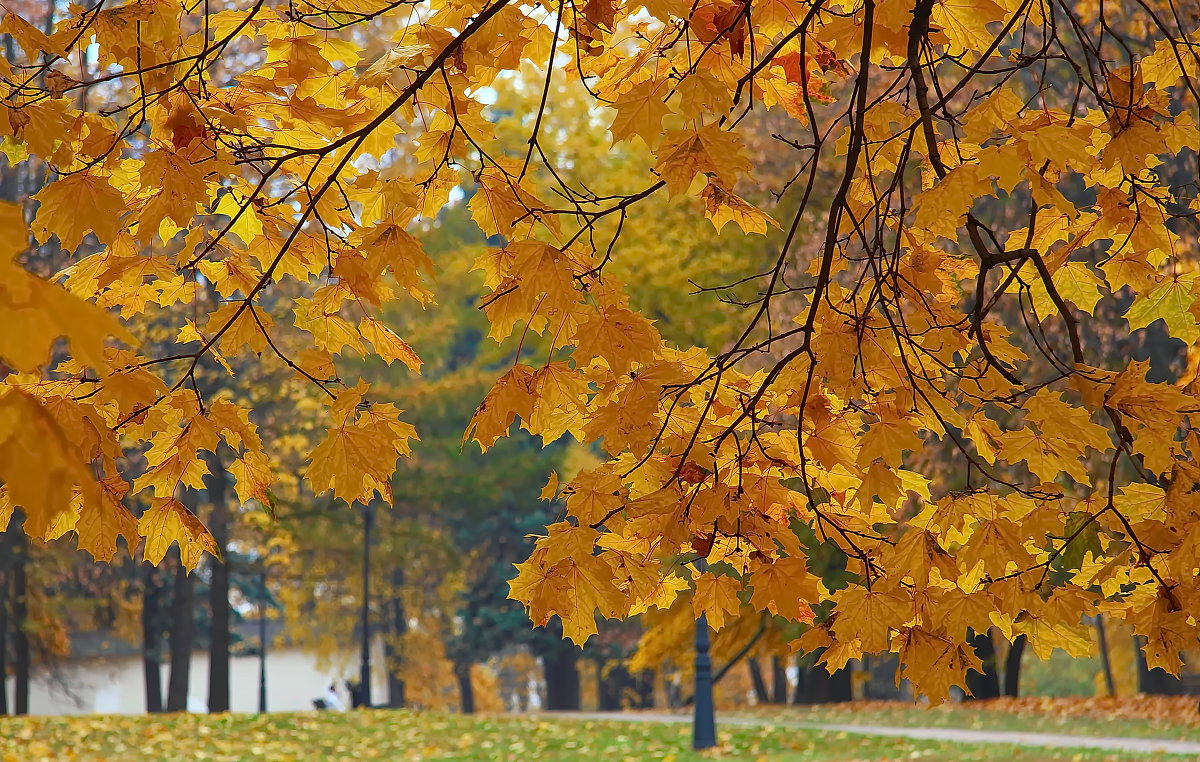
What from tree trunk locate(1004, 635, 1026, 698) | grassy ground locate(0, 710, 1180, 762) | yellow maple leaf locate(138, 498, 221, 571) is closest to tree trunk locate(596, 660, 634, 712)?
tree trunk locate(1004, 635, 1026, 698)

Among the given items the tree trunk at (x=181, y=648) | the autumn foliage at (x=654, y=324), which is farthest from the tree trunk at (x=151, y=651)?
the autumn foliage at (x=654, y=324)

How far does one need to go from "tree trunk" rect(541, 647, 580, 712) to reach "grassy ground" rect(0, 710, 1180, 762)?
1310 centimetres

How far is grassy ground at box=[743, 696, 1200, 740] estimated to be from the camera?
11969 mm

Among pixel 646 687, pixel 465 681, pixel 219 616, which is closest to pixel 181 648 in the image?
pixel 219 616

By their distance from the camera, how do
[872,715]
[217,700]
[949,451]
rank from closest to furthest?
[949,451], [872,715], [217,700]

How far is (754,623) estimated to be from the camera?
15445mm

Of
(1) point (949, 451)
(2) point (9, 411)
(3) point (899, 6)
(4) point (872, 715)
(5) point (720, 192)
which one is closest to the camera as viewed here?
(2) point (9, 411)

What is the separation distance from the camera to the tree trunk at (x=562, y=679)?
28.0 meters

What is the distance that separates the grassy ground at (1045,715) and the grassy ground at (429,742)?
125 centimetres

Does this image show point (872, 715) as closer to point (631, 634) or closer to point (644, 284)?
point (644, 284)

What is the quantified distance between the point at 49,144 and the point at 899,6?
6.47 feet

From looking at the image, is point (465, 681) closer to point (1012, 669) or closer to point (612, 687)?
point (612, 687)

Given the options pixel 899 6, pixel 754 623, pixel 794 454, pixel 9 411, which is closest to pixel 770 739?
pixel 754 623

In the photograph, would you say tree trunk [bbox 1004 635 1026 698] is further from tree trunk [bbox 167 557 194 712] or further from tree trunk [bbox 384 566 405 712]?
tree trunk [bbox 384 566 405 712]
